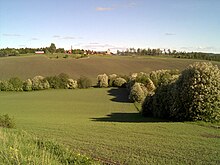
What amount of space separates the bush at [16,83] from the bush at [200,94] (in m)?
60.1

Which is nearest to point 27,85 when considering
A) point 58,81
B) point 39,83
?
point 39,83

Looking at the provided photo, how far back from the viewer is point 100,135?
18156mm

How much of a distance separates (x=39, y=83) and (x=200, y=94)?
61.5 m

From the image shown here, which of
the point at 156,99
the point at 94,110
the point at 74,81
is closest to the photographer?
the point at 156,99

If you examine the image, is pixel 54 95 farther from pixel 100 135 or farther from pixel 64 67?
pixel 100 135

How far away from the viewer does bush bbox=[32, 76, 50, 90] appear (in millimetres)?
81250

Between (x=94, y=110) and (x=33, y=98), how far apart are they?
21625 millimetres

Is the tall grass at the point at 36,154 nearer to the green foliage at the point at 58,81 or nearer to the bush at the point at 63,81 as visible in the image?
the bush at the point at 63,81

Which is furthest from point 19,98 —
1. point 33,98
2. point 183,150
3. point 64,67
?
point 183,150

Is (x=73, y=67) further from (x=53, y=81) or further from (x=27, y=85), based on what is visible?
(x=27, y=85)

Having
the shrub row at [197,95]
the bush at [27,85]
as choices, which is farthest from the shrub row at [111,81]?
the shrub row at [197,95]

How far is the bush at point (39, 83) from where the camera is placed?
81.2m

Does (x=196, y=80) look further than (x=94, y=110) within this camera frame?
No

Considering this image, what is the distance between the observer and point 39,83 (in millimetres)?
81688
